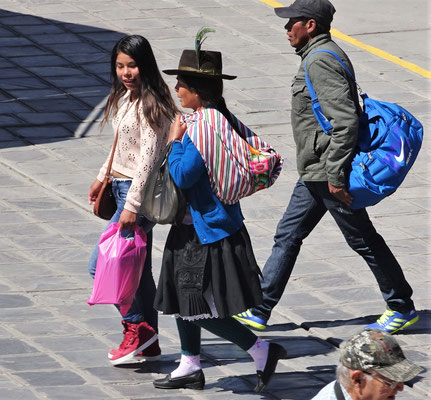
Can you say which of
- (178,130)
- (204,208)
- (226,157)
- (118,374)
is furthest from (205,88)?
(118,374)

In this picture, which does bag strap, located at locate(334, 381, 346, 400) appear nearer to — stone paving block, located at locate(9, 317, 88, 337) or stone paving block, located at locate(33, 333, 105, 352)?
stone paving block, located at locate(33, 333, 105, 352)

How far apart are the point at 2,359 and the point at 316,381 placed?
1809 millimetres

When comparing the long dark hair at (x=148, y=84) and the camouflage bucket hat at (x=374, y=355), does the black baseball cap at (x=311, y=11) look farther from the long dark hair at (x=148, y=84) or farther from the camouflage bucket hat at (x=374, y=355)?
the camouflage bucket hat at (x=374, y=355)

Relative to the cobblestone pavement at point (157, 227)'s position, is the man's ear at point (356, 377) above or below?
above

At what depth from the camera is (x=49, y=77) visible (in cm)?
1284

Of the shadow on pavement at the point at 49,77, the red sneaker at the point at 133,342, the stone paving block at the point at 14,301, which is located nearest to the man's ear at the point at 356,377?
the red sneaker at the point at 133,342

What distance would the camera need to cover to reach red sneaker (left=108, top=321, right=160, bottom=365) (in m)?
6.95

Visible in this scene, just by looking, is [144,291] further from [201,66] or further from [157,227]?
[157,227]

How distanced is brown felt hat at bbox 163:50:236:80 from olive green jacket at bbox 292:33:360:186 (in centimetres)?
79

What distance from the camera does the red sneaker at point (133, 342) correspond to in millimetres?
6953

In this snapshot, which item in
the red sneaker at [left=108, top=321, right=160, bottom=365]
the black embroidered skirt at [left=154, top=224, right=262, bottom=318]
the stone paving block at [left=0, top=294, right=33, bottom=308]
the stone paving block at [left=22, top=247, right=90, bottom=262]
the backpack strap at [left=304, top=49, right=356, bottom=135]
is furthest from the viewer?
the stone paving block at [left=22, top=247, right=90, bottom=262]

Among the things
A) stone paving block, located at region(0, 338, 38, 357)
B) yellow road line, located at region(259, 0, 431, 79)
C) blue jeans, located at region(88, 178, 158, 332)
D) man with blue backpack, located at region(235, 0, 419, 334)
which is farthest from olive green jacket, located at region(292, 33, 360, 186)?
yellow road line, located at region(259, 0, 431, 79)

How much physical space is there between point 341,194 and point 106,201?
1379mm

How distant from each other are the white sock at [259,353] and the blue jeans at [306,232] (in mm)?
A: 948
